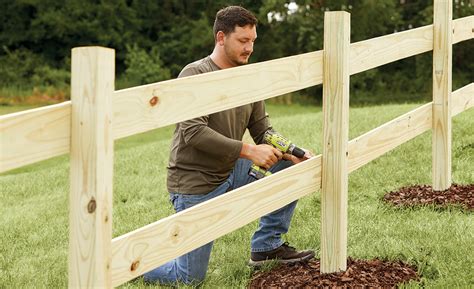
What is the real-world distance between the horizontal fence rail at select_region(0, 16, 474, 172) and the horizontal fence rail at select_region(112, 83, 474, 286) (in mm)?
419

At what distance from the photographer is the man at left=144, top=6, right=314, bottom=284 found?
13.3 ft

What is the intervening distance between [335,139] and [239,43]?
2.61 ft

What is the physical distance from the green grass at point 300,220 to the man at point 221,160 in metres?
0.19

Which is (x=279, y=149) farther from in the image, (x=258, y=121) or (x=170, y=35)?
(x=170, y=35)

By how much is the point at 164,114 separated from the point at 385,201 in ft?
11.6

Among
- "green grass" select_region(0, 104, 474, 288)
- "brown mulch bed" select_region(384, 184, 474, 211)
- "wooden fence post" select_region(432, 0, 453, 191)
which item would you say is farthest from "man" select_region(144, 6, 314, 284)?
"wooden fence post" select_region(432, 0, 453, 191)

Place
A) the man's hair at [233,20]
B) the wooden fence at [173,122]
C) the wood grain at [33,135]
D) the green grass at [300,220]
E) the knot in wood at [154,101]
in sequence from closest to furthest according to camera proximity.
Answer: the wood grain at [33,135], the wooden fence at [173,122], the knot in wood at [154,101], the man's hair at [233,20], the green grass at [300,220]

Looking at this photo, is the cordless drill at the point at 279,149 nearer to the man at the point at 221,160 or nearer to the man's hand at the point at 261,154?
the man at the point at 221,160

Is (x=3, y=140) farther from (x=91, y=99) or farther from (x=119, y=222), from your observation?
(x=119, y=222)

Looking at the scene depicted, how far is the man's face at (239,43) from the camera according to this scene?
421cm

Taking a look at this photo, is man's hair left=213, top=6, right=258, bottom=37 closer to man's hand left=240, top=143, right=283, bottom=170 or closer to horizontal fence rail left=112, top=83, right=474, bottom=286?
man's hand left=240, top=143, right=283, bottom=170

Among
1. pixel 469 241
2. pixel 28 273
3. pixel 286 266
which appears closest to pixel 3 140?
pixel 286 266

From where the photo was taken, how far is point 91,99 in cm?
256

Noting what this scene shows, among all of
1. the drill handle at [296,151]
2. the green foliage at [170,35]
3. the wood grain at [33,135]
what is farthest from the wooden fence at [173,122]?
the green foliage at [170,35]
